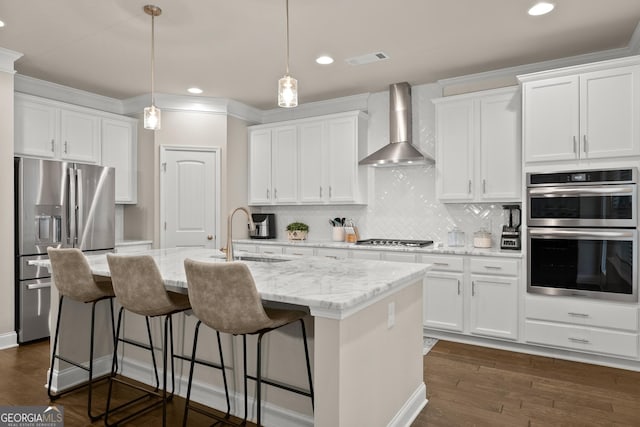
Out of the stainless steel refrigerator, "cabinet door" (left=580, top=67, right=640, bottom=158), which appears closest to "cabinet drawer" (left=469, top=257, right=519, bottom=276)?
"cabinet door" (left=580, top=67, right=640, bottom=158)

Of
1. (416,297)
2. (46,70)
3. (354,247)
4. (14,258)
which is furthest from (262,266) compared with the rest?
(46,70)

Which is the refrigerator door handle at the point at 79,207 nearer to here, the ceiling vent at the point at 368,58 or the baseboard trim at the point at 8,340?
the baseboard trim at the point at 8,340

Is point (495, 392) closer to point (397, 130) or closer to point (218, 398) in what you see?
point (218, 398)

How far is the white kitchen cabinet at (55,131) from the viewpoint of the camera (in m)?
4.19

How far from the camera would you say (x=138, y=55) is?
386 cm

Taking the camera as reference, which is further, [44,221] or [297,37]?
[44,221]

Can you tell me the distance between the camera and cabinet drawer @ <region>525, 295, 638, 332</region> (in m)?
3.24

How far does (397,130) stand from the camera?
4738mm

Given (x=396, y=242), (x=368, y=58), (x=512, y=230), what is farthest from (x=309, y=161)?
(x=512, y=230)

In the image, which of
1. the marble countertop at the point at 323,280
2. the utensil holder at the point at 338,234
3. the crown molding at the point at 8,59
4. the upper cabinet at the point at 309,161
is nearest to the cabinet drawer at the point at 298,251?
the utensil holder at the point at 338,234

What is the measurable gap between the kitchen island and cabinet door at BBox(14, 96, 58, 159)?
213 centimetres

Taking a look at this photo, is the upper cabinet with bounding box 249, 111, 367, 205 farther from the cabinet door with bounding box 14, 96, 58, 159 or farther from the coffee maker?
the cabinet door with bounding box 14, 96, 58, 159

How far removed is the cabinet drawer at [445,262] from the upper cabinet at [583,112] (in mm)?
1099

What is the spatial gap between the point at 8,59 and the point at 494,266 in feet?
15.9
